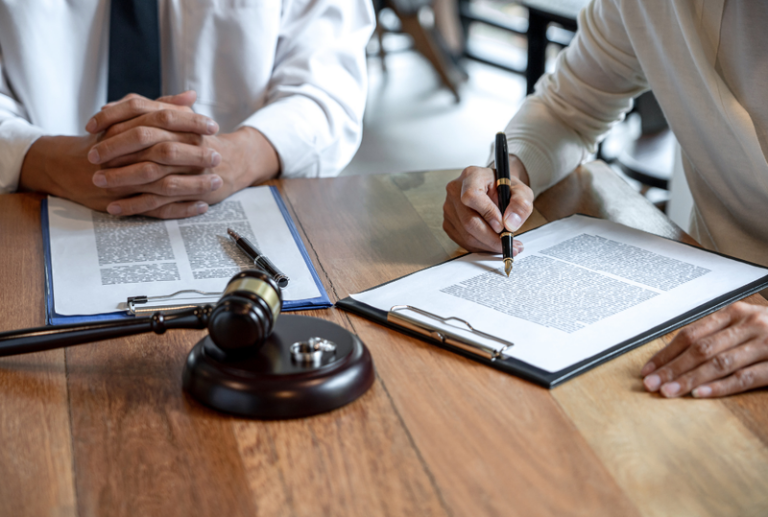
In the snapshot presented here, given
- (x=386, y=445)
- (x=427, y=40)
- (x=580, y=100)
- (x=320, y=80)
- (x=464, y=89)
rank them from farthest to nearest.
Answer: (x=464, y=89) → (x=427, y=40) → (x=320, y=80) → (x=580, y=100) → (x=386, y=445)

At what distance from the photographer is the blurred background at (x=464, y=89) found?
281 centimetres

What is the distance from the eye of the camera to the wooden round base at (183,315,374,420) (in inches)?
22.7

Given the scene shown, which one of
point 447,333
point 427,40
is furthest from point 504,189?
point 427,40

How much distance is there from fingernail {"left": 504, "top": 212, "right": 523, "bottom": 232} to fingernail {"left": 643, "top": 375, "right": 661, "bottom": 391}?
0.32 meters

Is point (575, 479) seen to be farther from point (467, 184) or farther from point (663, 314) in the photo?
point (467, 184)

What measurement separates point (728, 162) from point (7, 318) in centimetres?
98

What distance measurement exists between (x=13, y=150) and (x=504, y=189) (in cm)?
78

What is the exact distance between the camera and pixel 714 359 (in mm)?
644

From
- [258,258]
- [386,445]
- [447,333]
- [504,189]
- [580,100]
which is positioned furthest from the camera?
[580,100]

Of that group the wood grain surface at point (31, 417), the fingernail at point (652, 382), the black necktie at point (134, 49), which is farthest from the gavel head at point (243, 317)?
the black necktie at point (134, 49)

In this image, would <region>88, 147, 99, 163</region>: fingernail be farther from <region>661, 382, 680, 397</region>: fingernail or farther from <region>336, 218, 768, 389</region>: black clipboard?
<region>661, 382, 680, 397</region>: fingernail

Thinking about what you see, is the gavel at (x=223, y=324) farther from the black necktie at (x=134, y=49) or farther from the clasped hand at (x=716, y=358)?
the black necktie at (x=134, y=49)

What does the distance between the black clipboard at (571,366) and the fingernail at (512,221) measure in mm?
244

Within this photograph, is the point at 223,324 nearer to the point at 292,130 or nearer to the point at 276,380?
the point at 276,380
